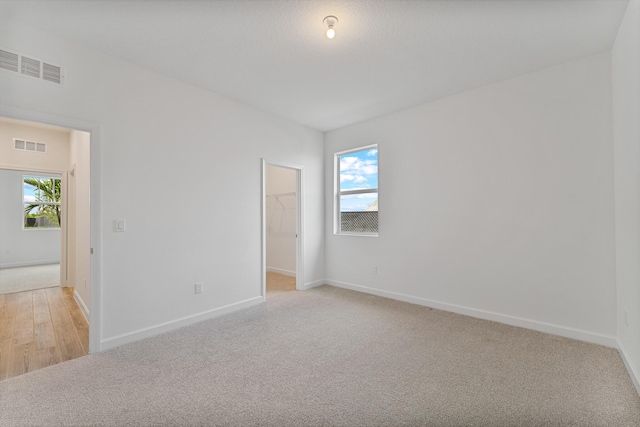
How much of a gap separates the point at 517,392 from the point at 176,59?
395cm

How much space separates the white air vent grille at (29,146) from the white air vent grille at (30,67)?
126 inches

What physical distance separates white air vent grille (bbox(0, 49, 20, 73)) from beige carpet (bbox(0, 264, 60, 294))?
13.7ft

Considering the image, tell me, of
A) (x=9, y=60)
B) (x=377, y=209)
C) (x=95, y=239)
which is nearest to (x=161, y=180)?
(x=95, y=239)

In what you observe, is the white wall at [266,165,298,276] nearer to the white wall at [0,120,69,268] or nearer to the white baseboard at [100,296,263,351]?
the white baseboard at [100,296,263,351]

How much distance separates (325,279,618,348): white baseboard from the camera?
8.84 ft

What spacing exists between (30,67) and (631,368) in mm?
5215

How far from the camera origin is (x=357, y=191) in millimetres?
4770

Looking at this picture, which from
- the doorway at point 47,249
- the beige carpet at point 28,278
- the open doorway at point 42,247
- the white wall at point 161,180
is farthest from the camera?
the beige carpet at point 28,278

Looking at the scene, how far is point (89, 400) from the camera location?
1912mm

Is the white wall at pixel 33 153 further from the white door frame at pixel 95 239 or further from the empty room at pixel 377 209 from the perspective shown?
the white door frame at pixel 95 239

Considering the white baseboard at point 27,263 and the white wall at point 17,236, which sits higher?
the white wall at point 17,236

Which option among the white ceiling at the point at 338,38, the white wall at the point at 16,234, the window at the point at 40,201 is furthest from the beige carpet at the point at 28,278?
the white ceiling at the point at 338,38

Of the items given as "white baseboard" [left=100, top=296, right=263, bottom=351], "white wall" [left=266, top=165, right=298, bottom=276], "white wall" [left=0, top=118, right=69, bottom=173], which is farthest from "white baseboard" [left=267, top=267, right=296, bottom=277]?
"white wall" [left=0, top=118, right=69, bottom=173]

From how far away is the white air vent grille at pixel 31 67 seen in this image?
2215 millimetres
